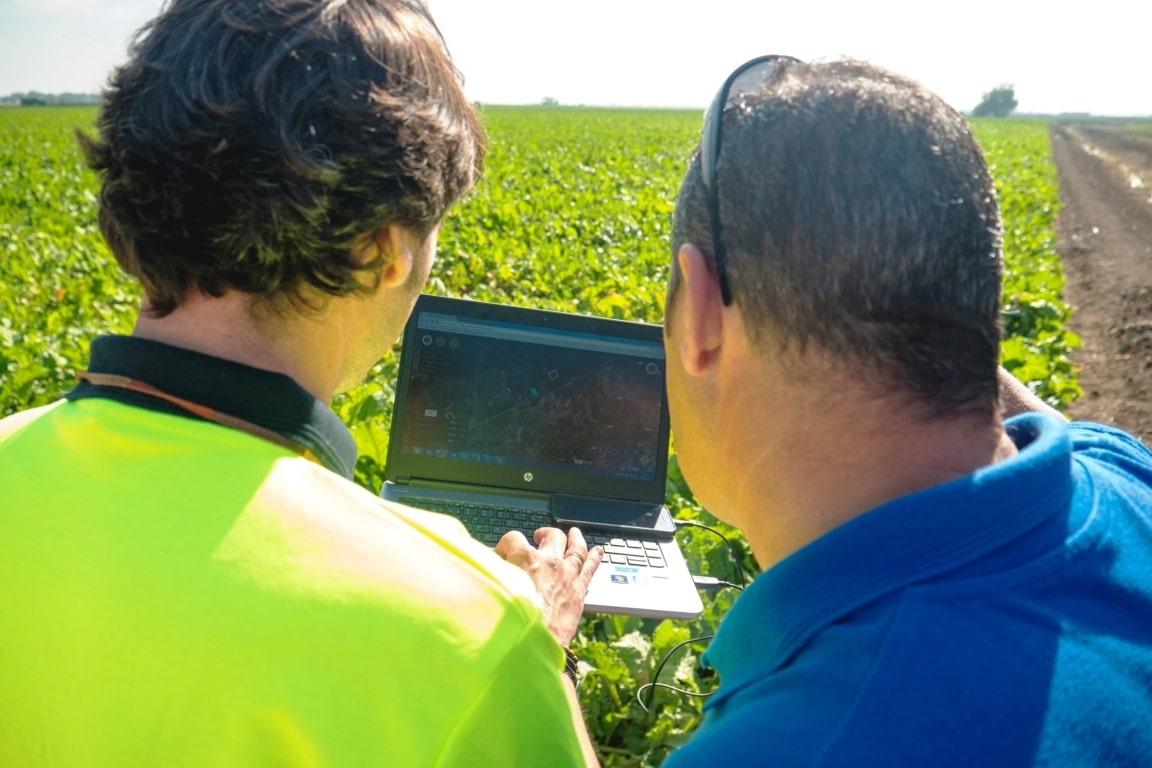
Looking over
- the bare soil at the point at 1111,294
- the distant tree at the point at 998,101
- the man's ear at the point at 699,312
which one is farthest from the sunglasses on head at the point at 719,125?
the distant tree at the point at 998,101

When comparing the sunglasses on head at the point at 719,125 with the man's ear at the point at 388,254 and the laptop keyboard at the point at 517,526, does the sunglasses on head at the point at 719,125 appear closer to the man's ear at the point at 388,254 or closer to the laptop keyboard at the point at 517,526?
the man's ear at the point at 388,254

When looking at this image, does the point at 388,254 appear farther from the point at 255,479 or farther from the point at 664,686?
the point at 664,686

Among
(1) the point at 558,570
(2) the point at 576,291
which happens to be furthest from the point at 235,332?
(2) the point at 576,291

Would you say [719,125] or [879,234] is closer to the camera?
[879,234]

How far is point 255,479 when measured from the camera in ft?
3.70

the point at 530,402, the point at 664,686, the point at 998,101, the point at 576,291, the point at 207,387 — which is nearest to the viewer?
the point at 207,387

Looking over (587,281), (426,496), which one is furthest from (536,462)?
(587,281)

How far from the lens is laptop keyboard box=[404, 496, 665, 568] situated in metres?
2.39

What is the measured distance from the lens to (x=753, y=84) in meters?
1.29

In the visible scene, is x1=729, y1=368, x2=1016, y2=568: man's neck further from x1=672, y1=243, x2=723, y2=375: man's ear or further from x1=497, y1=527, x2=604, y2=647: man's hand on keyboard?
x1=497, y1=527, x2=604, y2=647: man's hand on keyboard

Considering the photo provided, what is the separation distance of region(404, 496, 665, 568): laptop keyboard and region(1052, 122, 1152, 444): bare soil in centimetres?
474

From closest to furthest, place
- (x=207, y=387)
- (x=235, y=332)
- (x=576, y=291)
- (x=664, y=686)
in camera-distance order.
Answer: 1. (x=207, y=387)
2. (x=235, y=332)
3. (x=664, y=686)
4. (x=576, y=291)

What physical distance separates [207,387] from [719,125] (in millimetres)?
756

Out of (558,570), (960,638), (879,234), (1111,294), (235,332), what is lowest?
(1111,294)
